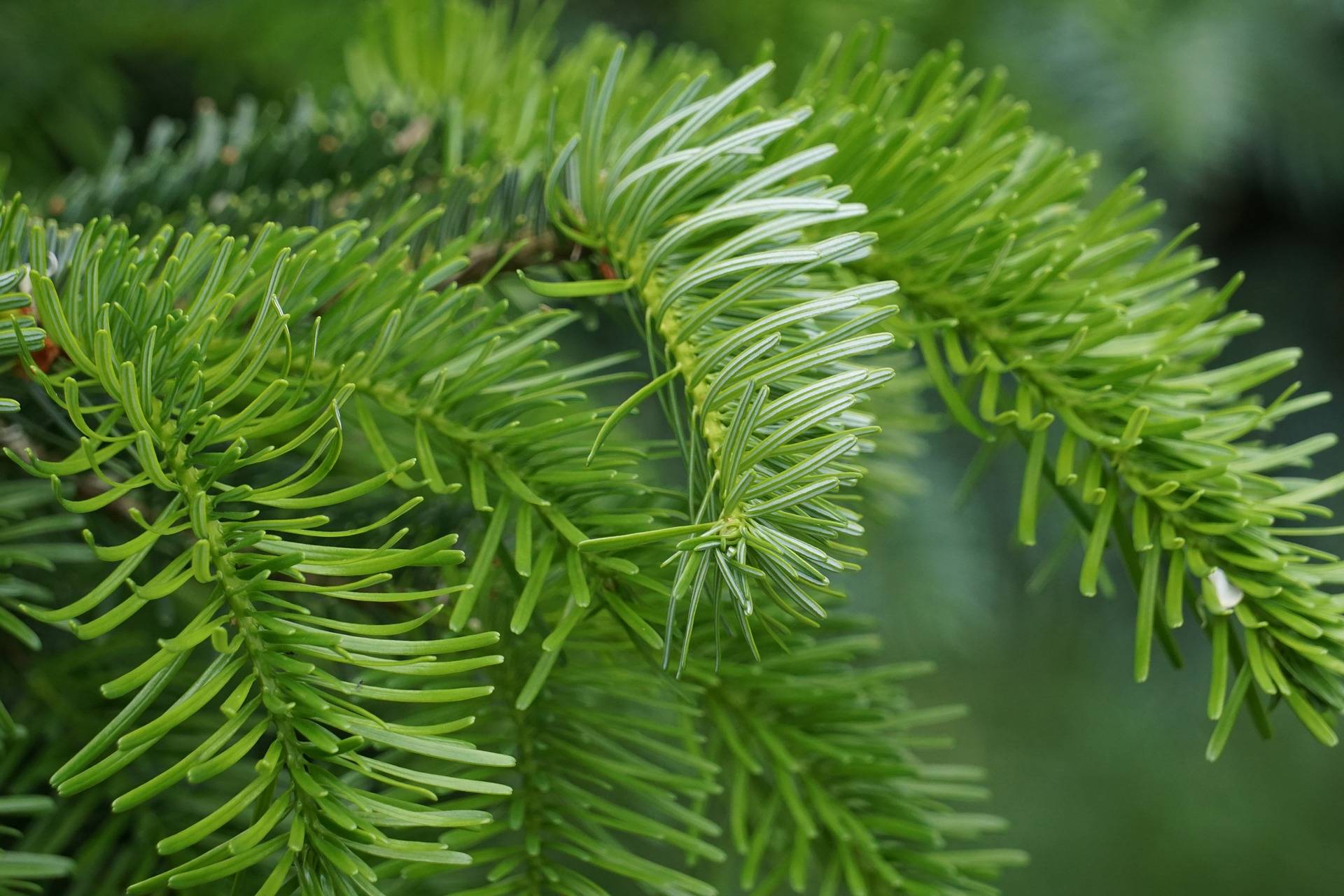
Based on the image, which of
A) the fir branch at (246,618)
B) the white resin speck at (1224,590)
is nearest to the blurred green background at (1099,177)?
the white resin speck at (1224,590)

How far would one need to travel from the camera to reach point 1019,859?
245 mm

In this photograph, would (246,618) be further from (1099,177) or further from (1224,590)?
(1099,177)

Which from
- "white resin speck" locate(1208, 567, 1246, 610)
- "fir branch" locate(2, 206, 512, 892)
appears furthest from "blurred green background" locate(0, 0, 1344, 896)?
"fir branch" locate(2, 206, 512, 892)

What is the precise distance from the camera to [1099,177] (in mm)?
620

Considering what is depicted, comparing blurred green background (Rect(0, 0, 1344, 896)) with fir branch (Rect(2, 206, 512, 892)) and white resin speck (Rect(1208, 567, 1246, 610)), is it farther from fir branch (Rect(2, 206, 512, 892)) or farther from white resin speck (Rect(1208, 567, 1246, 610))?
fir branch (Rect(2, 206, 512, 892))

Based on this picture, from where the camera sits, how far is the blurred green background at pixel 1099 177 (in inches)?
19.8

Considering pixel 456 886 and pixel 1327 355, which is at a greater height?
pixel 1327 355

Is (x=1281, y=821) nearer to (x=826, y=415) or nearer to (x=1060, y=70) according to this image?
(x=1060, y=70)

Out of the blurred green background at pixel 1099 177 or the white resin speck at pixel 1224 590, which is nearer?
the white resin speck at pixel 1224 590

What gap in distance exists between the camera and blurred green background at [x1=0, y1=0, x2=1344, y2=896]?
50 cm

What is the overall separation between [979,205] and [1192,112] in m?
0.48

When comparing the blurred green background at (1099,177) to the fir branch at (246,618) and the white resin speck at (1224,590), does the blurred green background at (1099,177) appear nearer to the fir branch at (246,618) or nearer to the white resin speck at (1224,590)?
the white resin speck at (1224,590)

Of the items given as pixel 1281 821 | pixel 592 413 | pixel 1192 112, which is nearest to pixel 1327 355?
pixel 1192 112

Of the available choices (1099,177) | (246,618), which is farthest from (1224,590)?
(1099,177)
